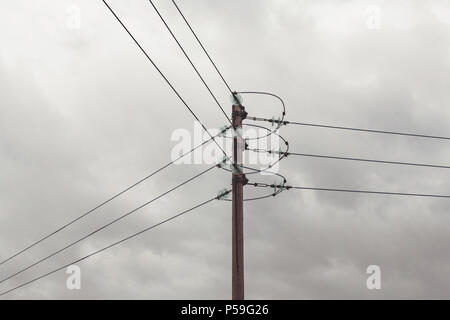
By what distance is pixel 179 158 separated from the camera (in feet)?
62.7

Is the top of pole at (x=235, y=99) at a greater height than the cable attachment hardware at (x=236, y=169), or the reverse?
the top of pole at (x=235, y=99)

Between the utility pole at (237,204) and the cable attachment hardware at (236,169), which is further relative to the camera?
the cable attachment hardware at (236,169)

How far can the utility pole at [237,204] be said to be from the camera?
1552 cm

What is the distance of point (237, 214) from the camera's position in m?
16.3

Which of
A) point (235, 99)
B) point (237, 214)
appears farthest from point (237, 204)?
point (235, 99)

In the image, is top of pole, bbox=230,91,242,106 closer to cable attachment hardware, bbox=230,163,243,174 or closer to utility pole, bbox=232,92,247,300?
utility pole, bbox=232,92,247,300

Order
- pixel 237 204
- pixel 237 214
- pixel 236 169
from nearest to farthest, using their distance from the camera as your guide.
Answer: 1. pixel 237 214
2. pixel 237 204
3. pixel 236 169

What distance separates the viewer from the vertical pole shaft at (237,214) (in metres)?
15.5

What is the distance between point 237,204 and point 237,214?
1.20ft

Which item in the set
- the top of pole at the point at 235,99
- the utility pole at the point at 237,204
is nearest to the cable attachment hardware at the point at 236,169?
the utility pole at the point at 237,204

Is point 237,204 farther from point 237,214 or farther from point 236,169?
point 236,169

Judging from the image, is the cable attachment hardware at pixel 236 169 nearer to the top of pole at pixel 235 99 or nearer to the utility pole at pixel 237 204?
the utility pole at pixel 237 204
